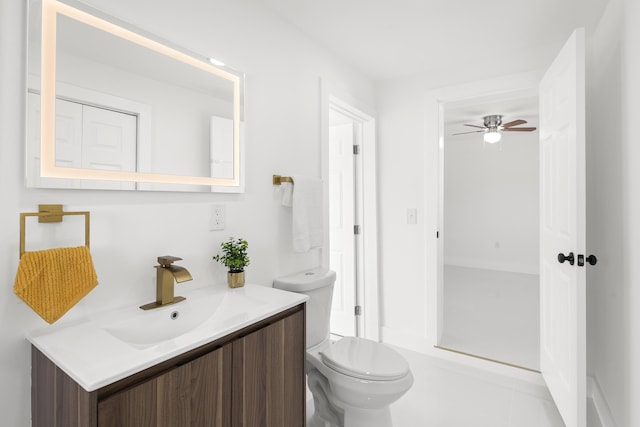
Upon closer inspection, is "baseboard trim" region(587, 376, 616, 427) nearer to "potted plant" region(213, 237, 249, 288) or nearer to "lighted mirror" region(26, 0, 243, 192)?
"potted plant" region(213, 237, 249, 288)

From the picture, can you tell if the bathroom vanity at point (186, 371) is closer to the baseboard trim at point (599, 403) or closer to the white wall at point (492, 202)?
the baseboard trim at point (599, 403)

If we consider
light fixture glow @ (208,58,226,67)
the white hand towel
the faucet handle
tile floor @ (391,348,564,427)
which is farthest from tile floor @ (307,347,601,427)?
light fixture glow @ (208,58,226,67)

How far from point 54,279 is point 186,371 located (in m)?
0.46

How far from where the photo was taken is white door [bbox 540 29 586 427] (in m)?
1.55

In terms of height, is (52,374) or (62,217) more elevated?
(62,217)

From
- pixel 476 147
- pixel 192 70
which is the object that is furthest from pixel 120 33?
pixel 476 147

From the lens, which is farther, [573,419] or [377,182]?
[377,182]

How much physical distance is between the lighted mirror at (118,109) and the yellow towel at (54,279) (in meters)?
0.22

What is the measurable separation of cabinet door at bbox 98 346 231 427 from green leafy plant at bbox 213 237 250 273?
50cm

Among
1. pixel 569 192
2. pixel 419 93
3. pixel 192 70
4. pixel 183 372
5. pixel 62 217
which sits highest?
pixel 419 93

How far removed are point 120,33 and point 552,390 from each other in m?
2.77

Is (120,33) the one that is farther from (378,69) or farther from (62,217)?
(378,69)

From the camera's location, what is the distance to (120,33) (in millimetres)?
1186

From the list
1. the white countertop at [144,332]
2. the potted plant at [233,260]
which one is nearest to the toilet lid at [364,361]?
the white countertop at [144,332]
